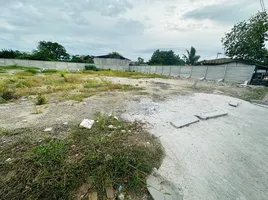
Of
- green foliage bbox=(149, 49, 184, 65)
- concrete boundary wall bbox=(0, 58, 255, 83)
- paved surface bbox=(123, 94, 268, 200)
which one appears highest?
green foliage bbox=(149, 49, 184, 65)

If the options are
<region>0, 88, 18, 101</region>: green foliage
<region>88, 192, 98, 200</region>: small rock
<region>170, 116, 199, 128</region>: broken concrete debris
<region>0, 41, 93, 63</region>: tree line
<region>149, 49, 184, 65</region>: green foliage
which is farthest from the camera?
<region>149, 49, 184, 65</region>: green foliage

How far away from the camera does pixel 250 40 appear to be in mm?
12297

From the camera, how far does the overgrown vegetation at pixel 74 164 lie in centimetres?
87

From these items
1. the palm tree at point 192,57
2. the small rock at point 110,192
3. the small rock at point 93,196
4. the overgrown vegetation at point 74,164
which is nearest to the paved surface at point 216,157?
the overgrown vegetation at point 74,164

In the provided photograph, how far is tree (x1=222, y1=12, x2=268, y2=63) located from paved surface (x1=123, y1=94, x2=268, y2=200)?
1568cm

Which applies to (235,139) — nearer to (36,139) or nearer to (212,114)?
(212,114)

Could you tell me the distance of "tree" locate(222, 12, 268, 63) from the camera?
36.7ft

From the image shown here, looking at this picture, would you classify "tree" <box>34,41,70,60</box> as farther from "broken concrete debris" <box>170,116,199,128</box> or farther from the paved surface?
the paved surface

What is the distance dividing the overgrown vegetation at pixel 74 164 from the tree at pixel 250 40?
58.9 ft

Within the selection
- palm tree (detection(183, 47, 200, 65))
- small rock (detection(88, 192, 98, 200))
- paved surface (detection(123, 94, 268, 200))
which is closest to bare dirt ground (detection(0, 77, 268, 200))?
paved surface (detection(123, 94, 268, 200))

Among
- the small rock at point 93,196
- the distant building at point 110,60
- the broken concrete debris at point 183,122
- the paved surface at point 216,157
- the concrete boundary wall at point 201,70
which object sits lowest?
the paved surface at point 216,157

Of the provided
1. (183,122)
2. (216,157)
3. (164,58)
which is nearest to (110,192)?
(216,157)

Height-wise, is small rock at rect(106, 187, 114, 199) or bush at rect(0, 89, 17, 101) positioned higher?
bush at rect(0, 89, 17, 101)

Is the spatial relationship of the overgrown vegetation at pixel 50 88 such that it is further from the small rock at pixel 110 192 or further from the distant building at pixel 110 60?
the distant building at pixel 110 60
